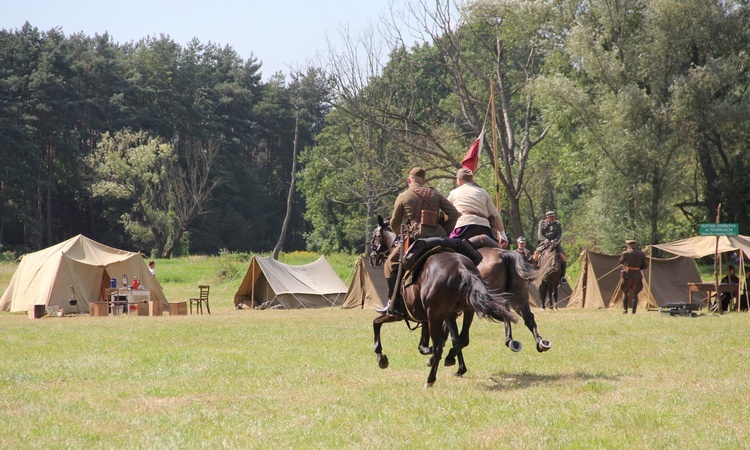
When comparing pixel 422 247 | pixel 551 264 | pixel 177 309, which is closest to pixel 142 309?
pixel 177 309

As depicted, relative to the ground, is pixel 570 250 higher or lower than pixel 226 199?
lower

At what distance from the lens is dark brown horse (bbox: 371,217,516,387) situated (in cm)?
749

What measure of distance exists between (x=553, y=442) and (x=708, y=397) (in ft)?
7.19

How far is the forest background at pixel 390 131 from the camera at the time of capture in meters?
28.5

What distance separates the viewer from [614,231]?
1171 inches

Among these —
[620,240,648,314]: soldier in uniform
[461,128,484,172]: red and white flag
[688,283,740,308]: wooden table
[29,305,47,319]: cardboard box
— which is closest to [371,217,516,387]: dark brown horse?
[461,128,484,172]: red and white flag

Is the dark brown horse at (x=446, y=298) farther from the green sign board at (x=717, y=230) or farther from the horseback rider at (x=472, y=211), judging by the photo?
the green sign board at (x=717, y=230)

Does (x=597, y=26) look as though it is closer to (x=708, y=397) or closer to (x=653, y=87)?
(x=653, y=87)

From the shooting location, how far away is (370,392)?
7.64m

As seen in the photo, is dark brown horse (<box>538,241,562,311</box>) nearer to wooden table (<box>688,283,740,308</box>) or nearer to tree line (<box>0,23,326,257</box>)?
wooden table (<box>688,283,740,308</box>)

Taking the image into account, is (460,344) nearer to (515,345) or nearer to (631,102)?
(515,345)

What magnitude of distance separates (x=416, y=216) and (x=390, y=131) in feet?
77.0

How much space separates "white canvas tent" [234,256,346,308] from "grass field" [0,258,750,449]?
39.0ft

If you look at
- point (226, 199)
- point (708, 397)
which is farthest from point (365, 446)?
point (226, 199)
